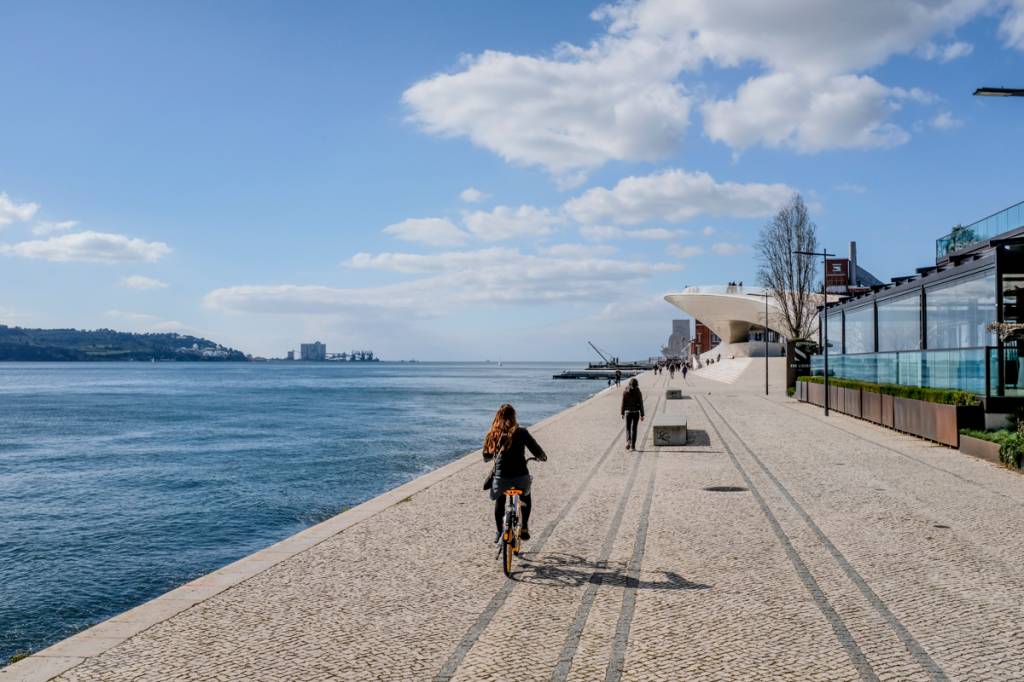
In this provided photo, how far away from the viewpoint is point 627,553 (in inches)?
368

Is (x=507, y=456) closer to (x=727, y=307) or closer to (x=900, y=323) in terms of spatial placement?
(x=900, y=323)

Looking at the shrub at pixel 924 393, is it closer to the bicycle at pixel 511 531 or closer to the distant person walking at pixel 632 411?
the distant person walking at pixel 632 411

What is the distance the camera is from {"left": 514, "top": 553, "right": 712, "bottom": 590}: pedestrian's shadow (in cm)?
800

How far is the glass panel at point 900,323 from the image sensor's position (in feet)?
91.4

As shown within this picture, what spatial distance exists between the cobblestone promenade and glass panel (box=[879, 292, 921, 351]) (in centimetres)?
1493

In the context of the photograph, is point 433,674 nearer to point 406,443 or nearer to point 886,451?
point 886,451

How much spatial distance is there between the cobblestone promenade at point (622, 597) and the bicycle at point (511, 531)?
0.64 feet

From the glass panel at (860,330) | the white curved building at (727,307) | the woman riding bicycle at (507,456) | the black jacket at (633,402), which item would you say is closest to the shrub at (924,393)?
the glass panel at (860,330)

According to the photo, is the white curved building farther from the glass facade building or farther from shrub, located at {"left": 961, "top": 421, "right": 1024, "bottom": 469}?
shrub, located at {"left": 961, "top": 421, "right": 1024, "bottom": 469}

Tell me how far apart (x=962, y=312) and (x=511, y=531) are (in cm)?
2042

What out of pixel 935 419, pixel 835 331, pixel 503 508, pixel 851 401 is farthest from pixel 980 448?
pixel 835 331

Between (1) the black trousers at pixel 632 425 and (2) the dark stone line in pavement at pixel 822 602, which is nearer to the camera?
(2) the dark stone line in pavement at pixel 822 602

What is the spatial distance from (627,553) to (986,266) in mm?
17176

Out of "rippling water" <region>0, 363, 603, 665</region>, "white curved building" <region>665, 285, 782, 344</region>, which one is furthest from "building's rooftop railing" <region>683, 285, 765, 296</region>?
"rippling water" <region>0, 363, 603, 665</region>
